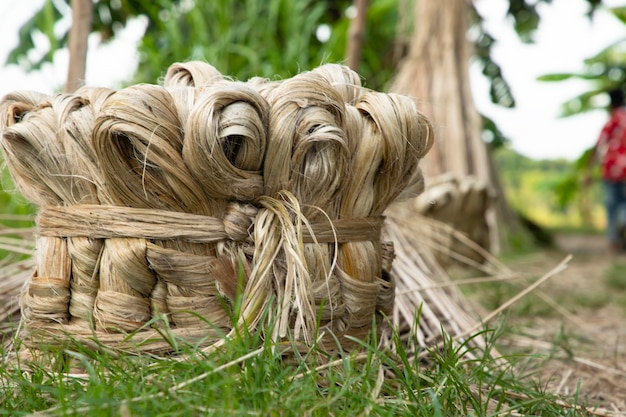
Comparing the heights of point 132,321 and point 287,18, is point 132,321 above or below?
below

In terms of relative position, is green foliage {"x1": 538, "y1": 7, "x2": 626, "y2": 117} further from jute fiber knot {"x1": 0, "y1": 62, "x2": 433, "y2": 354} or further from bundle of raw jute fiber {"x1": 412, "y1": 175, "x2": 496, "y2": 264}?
jute fiber knot {"x1": 0, "y1": 62, "x2": 433, "y2": 354}

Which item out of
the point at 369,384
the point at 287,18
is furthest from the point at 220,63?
the point at 369,384

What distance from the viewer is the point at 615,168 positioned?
15.7 feet

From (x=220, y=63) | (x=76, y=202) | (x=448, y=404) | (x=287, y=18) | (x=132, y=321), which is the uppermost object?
(x=287, y=18)

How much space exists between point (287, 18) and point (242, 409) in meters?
3.63

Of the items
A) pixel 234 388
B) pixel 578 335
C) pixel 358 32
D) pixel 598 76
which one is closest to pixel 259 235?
pixel 234 388

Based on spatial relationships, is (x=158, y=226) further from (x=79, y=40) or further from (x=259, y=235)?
(x=79, y=40)

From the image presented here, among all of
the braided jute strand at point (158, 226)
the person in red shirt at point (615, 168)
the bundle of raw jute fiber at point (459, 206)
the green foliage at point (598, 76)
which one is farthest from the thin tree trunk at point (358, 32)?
the green foliage at point (598, 76)

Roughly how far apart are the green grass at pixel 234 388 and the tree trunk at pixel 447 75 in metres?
2.99

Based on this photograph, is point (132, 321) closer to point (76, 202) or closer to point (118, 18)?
point (76, 202)

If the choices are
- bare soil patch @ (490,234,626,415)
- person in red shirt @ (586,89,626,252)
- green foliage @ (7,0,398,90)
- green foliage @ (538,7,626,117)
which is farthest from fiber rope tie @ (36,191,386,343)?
green foliage @ (538,7,626,117)

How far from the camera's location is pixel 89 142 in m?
0.80

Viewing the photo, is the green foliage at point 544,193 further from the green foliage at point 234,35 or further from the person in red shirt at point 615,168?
the green foliage at point 234,35

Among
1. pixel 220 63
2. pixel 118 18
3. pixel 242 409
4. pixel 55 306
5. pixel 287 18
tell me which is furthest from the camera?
pixel 118 18
